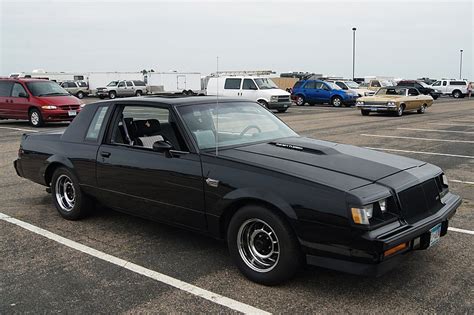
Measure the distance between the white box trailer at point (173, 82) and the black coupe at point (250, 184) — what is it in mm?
41527

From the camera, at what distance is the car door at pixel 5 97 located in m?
17.0

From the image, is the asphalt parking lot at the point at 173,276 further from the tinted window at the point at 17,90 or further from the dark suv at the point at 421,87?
the dark suv at the point at 421,87

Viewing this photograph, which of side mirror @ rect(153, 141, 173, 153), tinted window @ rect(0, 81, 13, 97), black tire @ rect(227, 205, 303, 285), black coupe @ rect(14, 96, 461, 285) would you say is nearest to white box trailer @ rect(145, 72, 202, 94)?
tinted window @ rect(0, 81, 13, 97)

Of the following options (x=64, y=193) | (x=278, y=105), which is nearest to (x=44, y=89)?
(x=278, y=105)

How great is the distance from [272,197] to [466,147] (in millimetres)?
9657

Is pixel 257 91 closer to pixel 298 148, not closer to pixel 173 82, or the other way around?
pixel 298 148

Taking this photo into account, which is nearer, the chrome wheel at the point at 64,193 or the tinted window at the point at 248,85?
the chrome wheel at the point at 64,193

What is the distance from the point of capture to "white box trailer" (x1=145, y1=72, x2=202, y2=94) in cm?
4700

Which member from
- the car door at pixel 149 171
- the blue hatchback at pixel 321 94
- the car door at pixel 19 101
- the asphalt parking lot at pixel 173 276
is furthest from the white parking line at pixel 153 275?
the blue hatchback at pixel 321 94

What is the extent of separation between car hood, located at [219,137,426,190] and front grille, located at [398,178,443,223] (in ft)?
0.74

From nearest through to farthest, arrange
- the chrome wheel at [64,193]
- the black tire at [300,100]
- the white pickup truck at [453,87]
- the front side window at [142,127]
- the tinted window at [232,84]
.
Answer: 1. the front side window at [142,127]
2. the chrome wheel at [64,193]
3. the tinted window at [232,84]
4. the black tire at [300,100]
5. the white pickup truck at [453,87]

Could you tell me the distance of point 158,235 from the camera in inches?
197

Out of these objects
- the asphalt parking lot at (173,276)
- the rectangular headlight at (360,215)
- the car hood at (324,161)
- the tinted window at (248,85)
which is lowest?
the asphalt parking lot at (173,276)

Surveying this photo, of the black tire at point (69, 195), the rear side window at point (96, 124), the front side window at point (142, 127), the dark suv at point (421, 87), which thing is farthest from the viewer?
the dark suv at point (421, 87)
